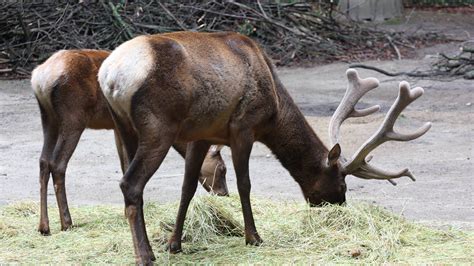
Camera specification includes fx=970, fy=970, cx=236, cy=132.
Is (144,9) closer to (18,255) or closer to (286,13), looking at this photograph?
(286,13)

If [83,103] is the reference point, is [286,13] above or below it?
below

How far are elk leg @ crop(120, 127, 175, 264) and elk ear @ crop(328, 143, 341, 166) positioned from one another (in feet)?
5.00

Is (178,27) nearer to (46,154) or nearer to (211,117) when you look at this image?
(46,154)

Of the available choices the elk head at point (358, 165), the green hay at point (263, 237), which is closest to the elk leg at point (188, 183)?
the green hay at point (263, 237)

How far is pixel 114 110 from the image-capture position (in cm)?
643

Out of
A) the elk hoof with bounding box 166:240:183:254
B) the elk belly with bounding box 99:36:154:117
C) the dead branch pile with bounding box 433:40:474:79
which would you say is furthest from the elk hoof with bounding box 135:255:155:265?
the dead branch pile with bounding box 433:40:474:79

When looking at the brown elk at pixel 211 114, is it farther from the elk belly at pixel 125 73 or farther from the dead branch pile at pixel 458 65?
the dead branch pile at pixel 458 65

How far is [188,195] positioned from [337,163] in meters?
1.22

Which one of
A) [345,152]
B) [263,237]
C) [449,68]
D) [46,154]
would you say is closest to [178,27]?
[449,68]

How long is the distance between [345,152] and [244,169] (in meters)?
4.05

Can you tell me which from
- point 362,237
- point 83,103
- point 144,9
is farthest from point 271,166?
point 144,9

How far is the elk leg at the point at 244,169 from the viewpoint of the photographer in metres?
7.01

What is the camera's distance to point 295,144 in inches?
294

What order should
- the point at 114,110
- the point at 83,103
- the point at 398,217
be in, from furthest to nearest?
the point at 83,103 → the point at 398,217 → the point at 114,110
